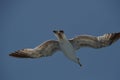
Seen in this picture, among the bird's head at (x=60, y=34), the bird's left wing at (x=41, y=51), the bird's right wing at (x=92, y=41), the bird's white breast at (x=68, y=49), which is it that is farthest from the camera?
the bird's left wing at (x=41, y=51)

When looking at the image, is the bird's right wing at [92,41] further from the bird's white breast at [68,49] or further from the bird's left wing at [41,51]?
the bird's left wing at [41,51]

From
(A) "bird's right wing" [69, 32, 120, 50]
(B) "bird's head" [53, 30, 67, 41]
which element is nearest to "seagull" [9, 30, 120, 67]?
(A) "bird's right wing" [69, 32, 120, 50]

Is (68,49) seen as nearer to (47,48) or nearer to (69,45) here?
(69,45)

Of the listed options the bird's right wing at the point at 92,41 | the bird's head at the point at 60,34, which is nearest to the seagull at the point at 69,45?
the bird's right wing at the point at 92,41

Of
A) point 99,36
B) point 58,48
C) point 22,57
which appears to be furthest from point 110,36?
point 22,57

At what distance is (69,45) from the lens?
31.7 metres

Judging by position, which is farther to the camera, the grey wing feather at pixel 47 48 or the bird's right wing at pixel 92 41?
the grey wing feather at pixel 47 48

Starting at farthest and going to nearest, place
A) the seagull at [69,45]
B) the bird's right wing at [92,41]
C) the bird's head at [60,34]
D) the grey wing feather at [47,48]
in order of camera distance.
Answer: the grey wing feather at [47,48]
the bird's right wing at [92,41]
the seagull at [69,45]
the bird's head at [60,34]

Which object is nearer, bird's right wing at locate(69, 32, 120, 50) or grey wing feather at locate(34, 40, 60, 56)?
bird's right wing at locate(69, 32, 120, 50)

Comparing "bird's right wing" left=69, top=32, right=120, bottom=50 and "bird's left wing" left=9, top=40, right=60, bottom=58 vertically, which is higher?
"bird's left wing" left=9, top=40, right=60, bottom=58

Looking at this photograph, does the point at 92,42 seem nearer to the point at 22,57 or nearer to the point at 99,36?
the point at 99,36

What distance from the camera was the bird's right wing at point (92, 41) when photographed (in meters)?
32.3

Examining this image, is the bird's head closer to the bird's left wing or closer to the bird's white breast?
the bird's white breast

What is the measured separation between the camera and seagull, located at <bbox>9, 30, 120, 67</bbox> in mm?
31875
